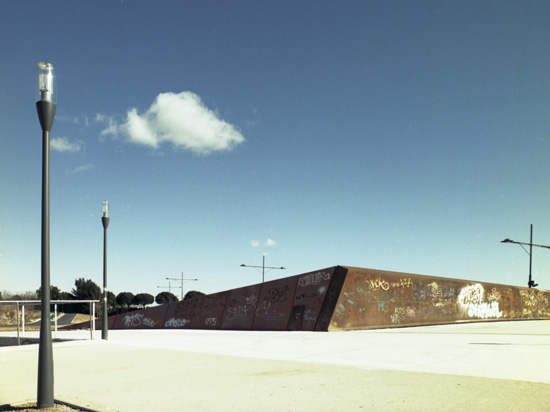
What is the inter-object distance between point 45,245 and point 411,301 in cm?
1943

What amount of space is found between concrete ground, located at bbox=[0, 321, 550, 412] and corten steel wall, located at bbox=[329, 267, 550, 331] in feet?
23.6

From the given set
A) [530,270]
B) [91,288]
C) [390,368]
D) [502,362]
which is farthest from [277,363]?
[91,288]

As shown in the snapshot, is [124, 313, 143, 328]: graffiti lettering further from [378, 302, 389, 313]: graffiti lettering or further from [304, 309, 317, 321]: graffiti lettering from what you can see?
[378, 302, 389, 313]: graffiti lettering

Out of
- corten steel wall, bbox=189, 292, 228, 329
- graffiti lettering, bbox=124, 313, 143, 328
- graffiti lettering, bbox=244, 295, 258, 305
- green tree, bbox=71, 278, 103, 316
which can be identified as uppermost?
graffiti lettering, bbox=244, 295, 258, 305

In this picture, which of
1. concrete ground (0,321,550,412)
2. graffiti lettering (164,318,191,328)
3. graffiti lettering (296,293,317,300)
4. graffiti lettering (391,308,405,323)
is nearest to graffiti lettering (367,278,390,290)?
graffiti lettering (391,308,405,323)

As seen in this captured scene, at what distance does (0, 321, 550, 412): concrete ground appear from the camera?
20.1 feet

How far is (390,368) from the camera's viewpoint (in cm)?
883

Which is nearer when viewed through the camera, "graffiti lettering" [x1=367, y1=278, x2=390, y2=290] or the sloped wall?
the sloped wall

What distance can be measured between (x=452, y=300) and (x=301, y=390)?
20.8 metres

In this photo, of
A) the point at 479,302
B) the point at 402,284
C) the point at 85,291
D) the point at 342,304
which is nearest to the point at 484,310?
the point at 479,302

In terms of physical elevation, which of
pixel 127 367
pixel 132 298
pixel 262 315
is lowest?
pixel 132 298

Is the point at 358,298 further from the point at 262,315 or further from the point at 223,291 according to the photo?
the point at 223,291

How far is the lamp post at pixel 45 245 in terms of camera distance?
638 centimetres

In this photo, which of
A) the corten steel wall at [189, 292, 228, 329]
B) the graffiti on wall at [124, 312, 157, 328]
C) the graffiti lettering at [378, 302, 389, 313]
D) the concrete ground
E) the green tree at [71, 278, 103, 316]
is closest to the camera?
the concrete ground
